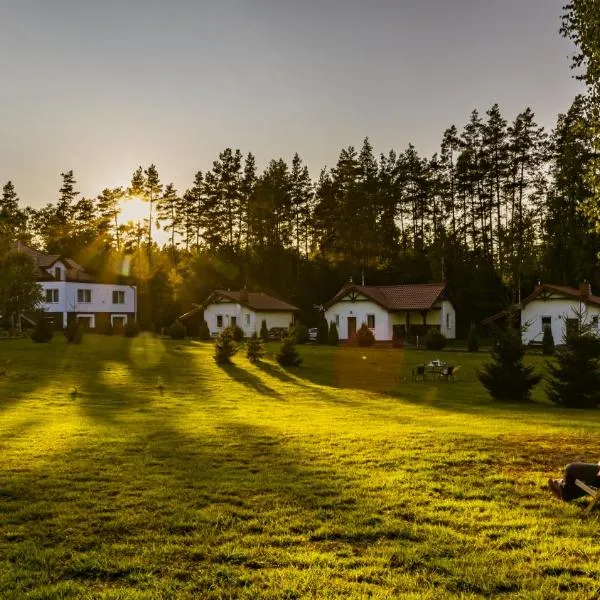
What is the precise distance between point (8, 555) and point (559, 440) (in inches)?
413

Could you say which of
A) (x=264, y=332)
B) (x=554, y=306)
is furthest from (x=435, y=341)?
(x=264, y=332)

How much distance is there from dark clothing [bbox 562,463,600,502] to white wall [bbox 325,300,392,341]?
153ft

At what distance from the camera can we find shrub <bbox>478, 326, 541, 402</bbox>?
80.6 ft

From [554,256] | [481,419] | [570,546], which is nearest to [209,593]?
[570,546]

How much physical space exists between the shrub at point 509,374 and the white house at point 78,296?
47007mm

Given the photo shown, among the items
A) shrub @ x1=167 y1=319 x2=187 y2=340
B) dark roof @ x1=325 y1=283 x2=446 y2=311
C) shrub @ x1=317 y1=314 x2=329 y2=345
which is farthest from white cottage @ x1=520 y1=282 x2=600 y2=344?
shrub @ x1=167 y1=319 x2=187 y2=340

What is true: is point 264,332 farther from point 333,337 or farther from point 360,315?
point 360,315

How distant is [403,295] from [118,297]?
33345mm

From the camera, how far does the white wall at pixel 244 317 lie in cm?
5909

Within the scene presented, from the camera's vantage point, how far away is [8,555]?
621 cm

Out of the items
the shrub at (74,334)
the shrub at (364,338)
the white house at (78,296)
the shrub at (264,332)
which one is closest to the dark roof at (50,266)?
the white house at (78,296)

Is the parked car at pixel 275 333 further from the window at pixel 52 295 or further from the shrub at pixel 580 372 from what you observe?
the shrub at pixel 580 372

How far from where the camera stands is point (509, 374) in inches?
968

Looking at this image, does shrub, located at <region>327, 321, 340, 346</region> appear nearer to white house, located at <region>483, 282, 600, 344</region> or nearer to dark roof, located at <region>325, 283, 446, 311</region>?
dark roof, located at <region>325, 283, 446, 311</region>
